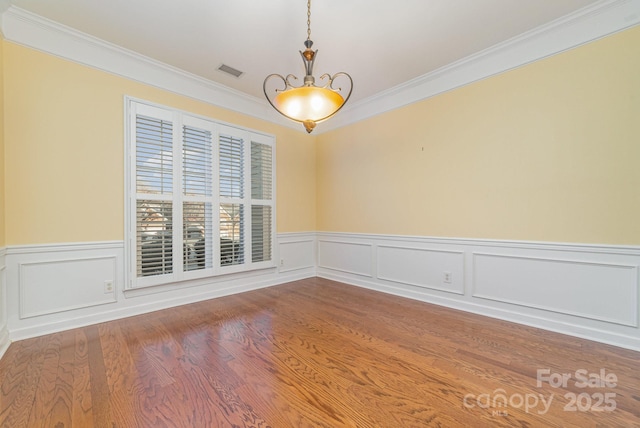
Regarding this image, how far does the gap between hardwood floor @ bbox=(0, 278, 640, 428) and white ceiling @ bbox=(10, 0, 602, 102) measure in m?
2.87

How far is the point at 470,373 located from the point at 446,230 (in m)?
1.75

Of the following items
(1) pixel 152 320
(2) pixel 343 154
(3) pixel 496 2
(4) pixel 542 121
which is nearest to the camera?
(3) pixel 496 2

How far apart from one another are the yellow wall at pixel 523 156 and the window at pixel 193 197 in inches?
66.5

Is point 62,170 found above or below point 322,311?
above

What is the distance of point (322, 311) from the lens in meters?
3.03

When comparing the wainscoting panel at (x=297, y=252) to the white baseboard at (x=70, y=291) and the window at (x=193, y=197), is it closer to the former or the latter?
the window at (x=193, y=197)

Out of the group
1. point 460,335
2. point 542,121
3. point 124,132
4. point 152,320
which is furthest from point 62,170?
point 542,121

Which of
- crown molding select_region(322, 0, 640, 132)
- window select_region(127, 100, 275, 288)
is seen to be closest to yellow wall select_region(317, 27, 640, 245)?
crown molding select_region(322, 0, 640, 132)

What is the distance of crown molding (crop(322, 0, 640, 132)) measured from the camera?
2.21m

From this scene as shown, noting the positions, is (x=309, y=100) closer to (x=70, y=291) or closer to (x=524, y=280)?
(x=524, y=280)

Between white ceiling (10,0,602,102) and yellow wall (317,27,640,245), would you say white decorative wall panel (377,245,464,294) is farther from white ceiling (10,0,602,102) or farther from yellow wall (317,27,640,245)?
white ceiling (10,0,602,102)

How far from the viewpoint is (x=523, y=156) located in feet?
8.81

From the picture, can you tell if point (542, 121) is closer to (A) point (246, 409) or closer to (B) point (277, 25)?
(B) point (277, 25)

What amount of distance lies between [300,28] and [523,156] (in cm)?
255
